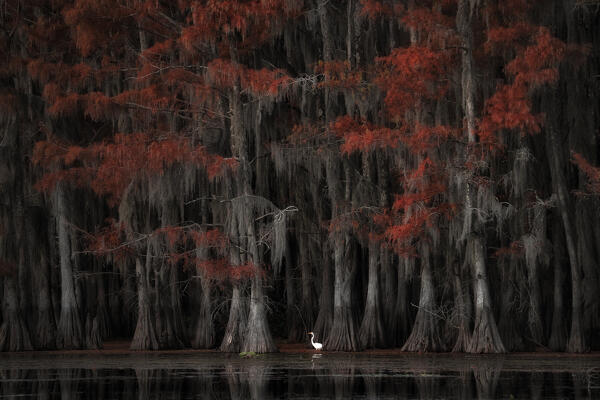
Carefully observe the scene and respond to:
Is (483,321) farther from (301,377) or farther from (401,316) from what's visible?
(301,377)

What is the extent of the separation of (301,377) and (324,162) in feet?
30.4

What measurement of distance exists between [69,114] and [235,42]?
4.71 m

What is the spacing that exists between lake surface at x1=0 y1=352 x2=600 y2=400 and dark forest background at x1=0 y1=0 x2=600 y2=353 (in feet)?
6.59

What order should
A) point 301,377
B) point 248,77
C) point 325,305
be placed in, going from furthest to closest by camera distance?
1. point 325,305
2. point 248,77
3. point 301,377

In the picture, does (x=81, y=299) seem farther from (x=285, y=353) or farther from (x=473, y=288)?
(x=473, y=288)

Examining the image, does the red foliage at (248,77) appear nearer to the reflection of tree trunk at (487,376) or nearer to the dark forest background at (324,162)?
the dark forest background at (324,162)

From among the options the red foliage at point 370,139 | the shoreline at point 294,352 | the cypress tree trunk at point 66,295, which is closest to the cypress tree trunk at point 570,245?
the shoreline at point 294,352

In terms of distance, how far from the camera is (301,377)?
1894 cm

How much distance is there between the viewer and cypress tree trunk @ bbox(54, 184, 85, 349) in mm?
28688

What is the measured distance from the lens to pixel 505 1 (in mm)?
24391

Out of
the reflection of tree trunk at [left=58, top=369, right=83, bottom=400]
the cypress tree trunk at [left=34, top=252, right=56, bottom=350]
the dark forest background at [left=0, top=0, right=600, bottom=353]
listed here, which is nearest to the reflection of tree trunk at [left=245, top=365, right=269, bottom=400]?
the reflection of tree trunk at [left=58, top=369, right=83, bottom=400]

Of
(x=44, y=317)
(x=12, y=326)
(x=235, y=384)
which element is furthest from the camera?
(x=44, y=317)

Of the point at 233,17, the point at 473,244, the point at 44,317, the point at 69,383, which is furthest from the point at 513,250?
the point at 44,317

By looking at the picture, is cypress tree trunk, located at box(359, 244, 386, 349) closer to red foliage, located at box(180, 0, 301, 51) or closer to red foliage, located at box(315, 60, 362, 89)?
red foliage, located at box(315, 60, 362, 89)
